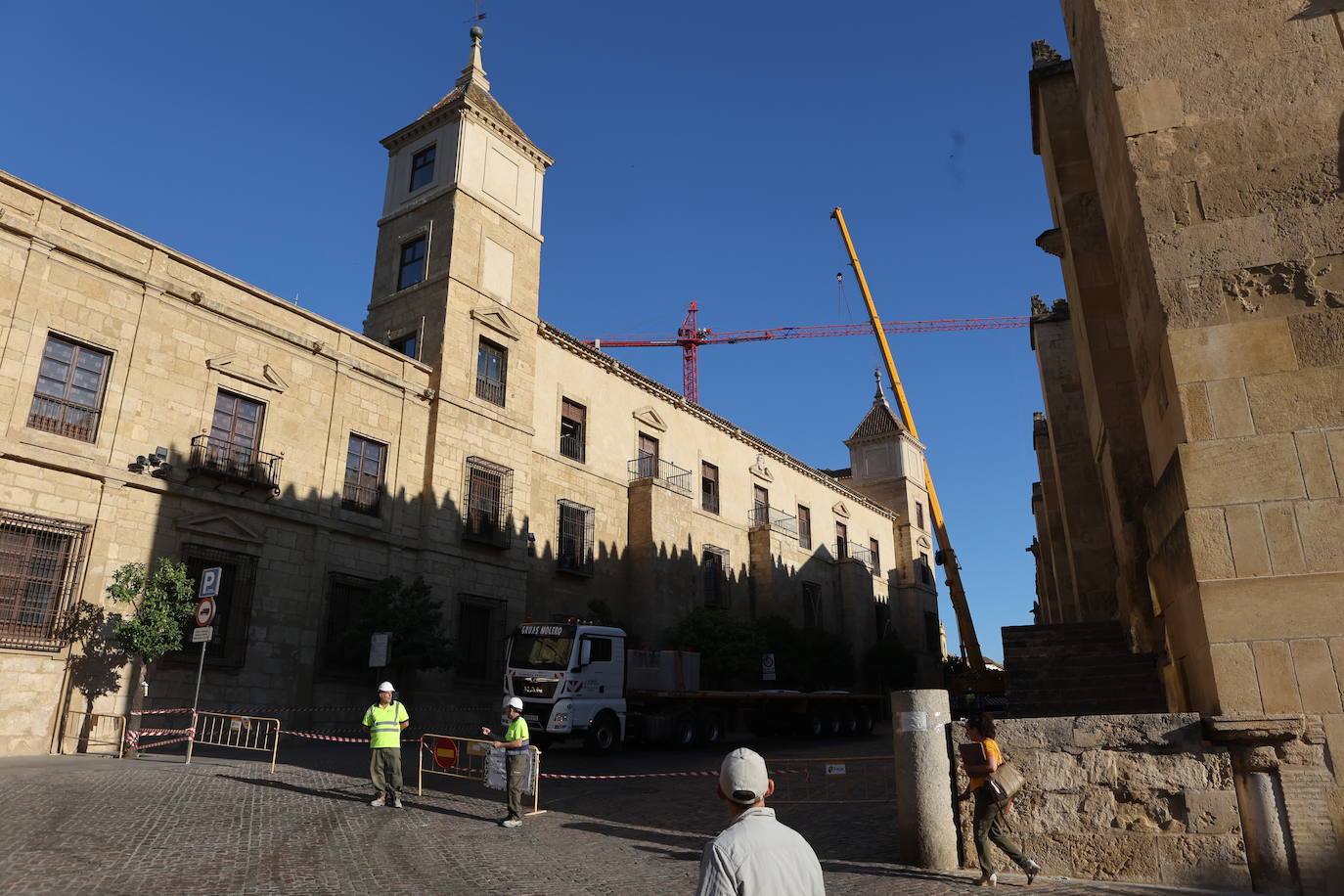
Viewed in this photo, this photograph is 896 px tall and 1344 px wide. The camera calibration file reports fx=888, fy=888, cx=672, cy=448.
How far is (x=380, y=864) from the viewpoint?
299 inches

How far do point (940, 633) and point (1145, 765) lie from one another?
144 feet

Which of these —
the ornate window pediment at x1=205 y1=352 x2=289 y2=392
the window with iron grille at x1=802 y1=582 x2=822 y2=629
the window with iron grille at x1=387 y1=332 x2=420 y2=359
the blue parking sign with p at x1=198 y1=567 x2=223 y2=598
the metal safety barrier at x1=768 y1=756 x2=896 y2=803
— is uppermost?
the window with iron grille at x1=387 y1=332 x2=420 y2=359

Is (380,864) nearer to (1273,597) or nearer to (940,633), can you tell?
(1273,597)

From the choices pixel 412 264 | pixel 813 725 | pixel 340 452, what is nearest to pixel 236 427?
pixel 340 452

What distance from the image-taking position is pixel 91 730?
14984mm

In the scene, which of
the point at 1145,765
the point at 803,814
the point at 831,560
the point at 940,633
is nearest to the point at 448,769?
the point at 803,814

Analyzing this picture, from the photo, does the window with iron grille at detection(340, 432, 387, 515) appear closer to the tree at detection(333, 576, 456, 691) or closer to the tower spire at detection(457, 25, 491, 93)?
the tree at detection(333, 576, 456, 691)

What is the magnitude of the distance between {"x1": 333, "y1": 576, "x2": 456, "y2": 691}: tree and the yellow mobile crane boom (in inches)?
769

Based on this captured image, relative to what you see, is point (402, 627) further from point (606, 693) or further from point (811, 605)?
point (811, 605)

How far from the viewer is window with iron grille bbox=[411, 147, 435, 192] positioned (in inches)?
999

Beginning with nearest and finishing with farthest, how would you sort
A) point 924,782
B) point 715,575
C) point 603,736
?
point 924,782 → point 603,736 → point 715,575

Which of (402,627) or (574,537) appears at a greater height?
(574,537)

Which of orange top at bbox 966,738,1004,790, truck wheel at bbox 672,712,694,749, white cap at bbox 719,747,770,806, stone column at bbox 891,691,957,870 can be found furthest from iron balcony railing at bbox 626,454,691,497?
white cap at bbox 719,747,770,806

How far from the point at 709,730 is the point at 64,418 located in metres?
15.2
